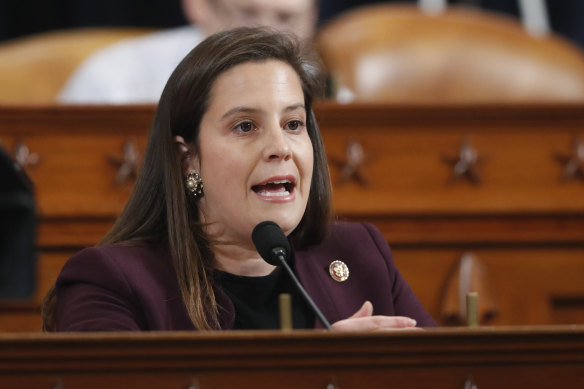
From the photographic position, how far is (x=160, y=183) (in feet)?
5.08

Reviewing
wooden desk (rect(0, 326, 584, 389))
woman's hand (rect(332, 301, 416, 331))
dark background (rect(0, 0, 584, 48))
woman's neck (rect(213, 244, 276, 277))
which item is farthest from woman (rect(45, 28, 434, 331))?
dark background (rect(0, 0, 584, 48))

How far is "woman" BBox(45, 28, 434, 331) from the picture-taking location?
1.42 metres

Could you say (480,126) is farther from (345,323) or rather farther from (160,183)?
(345,323)

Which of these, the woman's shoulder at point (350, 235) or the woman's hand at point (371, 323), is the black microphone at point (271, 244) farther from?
the woman's shoulder at point (350, 235)

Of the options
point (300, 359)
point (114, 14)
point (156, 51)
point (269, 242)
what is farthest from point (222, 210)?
point (114, 14)

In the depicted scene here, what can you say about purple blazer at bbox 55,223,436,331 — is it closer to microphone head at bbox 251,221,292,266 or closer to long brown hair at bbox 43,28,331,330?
long brown hair at bbox 43,28,331,330

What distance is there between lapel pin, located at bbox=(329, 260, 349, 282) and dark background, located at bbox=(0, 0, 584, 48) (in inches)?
98.2

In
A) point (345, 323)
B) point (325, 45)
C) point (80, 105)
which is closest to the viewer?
point (345, 323)

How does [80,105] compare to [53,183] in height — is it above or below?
above

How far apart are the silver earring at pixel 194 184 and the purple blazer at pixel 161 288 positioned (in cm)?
11

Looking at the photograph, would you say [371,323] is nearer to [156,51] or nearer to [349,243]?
[349,243]

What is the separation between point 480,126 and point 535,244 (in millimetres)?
307

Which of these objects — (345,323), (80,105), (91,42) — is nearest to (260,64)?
(345,323)

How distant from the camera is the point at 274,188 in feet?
4.92
